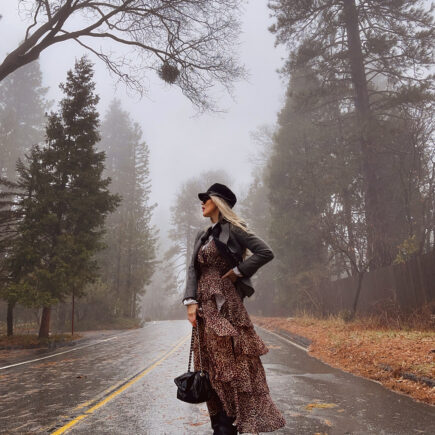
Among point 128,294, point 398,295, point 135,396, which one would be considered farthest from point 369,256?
point 128,294

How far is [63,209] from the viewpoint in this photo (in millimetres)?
18000

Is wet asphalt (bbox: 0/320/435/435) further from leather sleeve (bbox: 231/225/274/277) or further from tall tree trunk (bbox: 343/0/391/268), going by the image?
tall tree trunk (bbox: 343/0/391/268)

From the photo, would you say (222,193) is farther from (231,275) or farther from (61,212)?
(61,212)

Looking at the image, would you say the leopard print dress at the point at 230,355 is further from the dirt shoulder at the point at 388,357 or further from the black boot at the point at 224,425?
the dirt shoulder at the point at 388,357

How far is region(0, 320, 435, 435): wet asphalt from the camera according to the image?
4.69 meters

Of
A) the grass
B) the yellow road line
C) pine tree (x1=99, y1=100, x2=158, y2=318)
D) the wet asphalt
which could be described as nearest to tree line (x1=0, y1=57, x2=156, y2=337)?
the grass

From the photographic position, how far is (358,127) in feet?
65.0

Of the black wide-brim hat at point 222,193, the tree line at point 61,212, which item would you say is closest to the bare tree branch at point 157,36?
the tree line at point 61,212

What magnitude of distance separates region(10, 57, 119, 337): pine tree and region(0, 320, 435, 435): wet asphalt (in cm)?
721

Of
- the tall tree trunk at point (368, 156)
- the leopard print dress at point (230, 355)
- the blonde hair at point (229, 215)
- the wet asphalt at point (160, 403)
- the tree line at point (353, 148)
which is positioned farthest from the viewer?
the tree line at point (353, 148)

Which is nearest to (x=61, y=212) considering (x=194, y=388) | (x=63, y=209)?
(x=63, y=209)

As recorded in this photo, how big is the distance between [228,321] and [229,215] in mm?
950

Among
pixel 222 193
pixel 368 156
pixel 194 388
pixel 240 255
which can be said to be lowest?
pixel 194 388

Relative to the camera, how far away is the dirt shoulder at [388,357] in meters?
6.62
